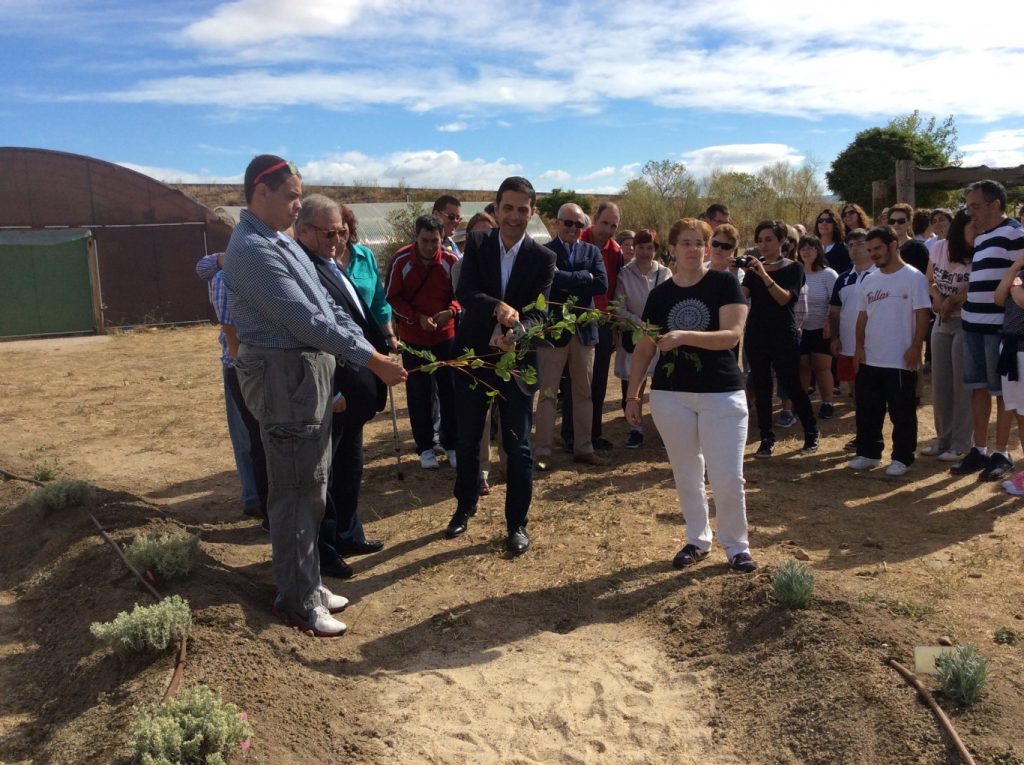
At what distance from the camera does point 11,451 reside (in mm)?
8023

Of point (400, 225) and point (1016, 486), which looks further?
point (400, 225)

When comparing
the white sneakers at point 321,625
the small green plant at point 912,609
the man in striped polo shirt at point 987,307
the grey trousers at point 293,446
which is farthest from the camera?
the man in striped polo shirt at point 987,307

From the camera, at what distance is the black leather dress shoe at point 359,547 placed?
5.18 metres

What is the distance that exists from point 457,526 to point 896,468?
11.7 feet

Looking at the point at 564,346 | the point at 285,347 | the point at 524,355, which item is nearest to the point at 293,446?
the point at 285,347

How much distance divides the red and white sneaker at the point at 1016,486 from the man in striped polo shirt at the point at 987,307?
29cm

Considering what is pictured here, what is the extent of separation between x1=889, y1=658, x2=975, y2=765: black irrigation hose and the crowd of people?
126 centimetres

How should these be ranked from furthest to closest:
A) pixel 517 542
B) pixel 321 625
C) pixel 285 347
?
pixel 517 542, pixel 321 625, pixel 285 347

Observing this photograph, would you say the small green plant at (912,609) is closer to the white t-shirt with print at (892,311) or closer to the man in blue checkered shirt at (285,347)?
the man in blue checkered shirt at (285,347)

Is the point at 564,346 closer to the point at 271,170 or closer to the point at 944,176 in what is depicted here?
the point at 271,170

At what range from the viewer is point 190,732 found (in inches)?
112

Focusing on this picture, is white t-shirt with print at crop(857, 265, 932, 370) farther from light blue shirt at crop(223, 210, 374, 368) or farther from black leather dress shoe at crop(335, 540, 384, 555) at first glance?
light blue shirt at crop(223, 210, 374, 368)

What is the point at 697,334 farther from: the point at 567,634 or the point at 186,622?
the point at 186,622

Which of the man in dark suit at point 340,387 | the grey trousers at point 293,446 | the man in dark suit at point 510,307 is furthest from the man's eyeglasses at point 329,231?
the grey trousers at point 293,446
